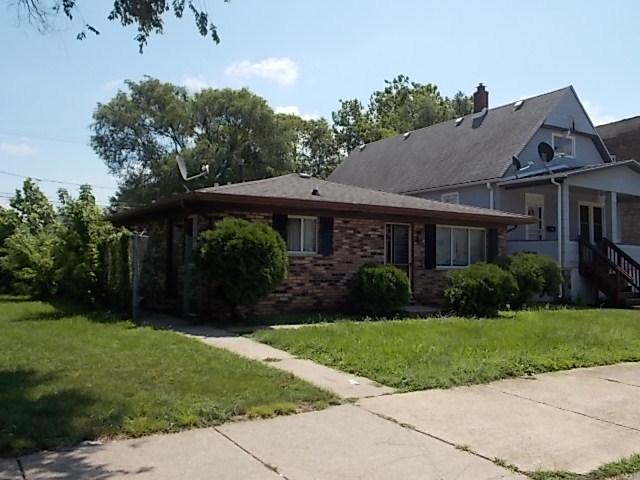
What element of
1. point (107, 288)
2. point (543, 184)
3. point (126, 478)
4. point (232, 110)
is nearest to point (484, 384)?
point (126, 478)

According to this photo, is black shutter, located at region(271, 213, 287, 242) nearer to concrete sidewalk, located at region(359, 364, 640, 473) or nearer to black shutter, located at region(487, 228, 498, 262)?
black shutter, located at region(487, 228, 498, 262)

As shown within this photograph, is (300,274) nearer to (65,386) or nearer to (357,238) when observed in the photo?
(357,238)

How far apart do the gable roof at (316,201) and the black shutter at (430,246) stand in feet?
1.75

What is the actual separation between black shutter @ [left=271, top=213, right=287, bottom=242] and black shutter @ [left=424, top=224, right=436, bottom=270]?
441 centimetres

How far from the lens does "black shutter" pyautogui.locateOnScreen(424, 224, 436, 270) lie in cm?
1678

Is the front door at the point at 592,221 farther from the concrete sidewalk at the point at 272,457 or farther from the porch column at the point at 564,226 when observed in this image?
the concrete sidewalk at the point at 272,457

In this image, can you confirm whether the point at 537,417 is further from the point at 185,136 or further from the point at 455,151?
the point at 185,136

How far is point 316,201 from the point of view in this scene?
14.2 metres

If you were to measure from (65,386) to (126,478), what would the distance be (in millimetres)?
2769

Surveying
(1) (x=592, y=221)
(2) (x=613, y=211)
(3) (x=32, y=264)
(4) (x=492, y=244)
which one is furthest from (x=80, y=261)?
(1) (x=592, y=221)

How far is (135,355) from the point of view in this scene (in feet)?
27.8

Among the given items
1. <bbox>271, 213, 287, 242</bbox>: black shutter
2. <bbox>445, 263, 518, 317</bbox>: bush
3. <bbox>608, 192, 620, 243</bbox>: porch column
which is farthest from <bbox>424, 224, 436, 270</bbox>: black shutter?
<bbox>608, 192, 620, 243</bbox>: porch column

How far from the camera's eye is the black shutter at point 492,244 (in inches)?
717

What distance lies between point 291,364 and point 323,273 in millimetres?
6547
